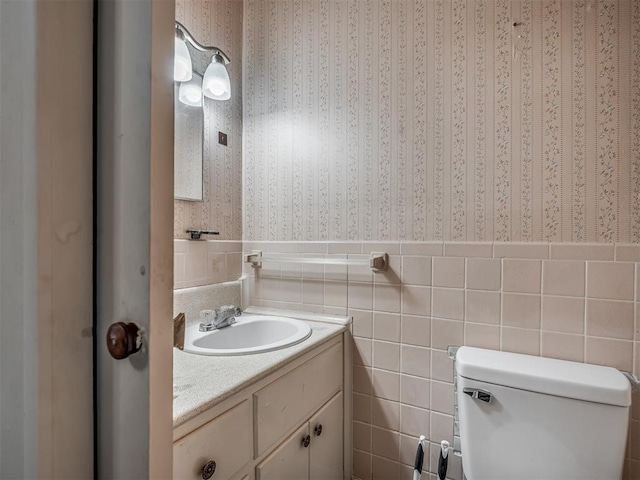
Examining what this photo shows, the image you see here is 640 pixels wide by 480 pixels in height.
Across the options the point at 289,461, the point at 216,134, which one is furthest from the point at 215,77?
the point at 289,461

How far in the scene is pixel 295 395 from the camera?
98 centimetres

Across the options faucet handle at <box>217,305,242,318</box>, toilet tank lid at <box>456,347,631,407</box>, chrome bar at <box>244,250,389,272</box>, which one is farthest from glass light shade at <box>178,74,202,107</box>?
toilet tank lid at <box>456,347,631,407</box>

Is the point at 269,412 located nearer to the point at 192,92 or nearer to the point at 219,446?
the point at 219,446

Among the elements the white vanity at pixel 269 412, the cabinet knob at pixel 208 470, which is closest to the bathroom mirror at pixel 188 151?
the white vanity at pixel 269 412

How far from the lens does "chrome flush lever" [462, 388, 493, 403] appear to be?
928 mm

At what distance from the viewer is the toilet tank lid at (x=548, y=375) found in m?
0.83

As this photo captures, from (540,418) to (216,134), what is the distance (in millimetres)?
1525

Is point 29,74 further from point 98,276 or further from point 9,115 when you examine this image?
point 98,276

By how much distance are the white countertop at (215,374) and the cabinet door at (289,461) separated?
23 centimetres

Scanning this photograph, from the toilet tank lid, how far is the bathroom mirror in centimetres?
114

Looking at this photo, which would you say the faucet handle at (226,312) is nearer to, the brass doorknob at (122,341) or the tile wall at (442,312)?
the tile wall at (442,312)

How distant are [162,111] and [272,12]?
4.89 feet

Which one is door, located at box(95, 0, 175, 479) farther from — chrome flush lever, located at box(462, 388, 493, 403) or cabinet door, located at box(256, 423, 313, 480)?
chrome flush lever, located at box(462, 388, 493, 403)

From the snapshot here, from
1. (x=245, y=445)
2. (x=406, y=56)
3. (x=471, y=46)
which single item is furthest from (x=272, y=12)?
(x=245, y=445)
